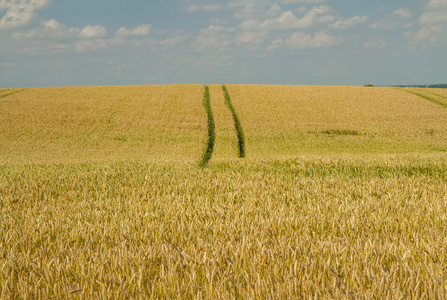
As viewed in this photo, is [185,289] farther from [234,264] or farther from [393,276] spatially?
[393,276]

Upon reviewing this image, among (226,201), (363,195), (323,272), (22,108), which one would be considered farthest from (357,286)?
(22,108)

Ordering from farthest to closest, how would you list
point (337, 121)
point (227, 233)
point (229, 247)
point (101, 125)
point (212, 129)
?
point (337, 121) → point (101, 125) → point (212, 129) → point (227, 233) → point (229, 247)

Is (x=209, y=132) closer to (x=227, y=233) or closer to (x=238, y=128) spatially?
A: (x=238, y=128)

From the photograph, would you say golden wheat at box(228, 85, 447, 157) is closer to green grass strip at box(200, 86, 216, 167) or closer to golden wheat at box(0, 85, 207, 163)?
green grass strip at box(200, 86, 216, 167)

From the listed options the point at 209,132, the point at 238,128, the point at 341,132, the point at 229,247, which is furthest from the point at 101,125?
the point at 229,247

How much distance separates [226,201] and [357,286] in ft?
10.9

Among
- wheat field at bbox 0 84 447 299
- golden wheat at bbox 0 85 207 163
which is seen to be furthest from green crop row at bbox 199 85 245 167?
wheat field at bbox 0 84 447 299

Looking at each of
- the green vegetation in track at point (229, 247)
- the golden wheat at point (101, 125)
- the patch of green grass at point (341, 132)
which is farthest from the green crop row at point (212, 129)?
the green vegetation in track at point (229, 247)

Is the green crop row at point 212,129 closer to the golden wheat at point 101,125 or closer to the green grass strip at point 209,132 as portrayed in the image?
the green grass strip at point 209,132

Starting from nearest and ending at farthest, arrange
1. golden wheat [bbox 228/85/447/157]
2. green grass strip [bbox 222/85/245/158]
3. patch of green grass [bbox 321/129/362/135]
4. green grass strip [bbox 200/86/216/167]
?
green grass strip [bbox 200/86/216/167] < green grass strip [bbox 222/85/245/158] < golden wheat [bbox 228/85/447/157] < patch of green grass [bbox 321/129/362/135]

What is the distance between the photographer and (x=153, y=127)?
32.0m

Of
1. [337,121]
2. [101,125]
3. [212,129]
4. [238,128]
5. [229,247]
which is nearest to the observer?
[229,247]

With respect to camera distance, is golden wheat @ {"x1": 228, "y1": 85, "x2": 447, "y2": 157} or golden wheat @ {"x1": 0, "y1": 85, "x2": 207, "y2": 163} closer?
golden wheat @ {"x1": 0, "y1": 85, "x2": 207, "y2": 163}

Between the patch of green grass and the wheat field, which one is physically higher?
the wheat field
